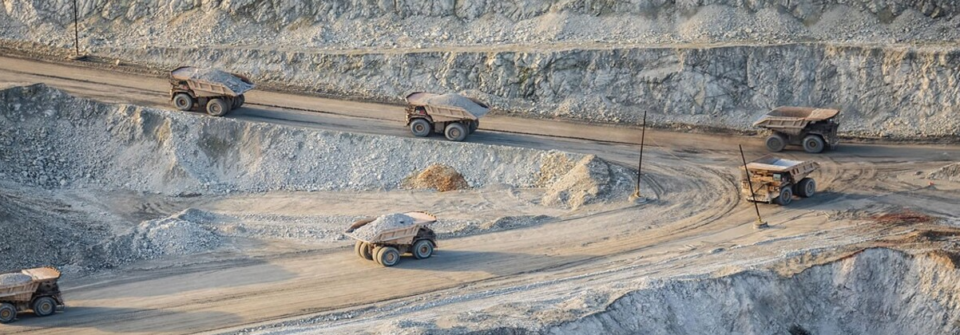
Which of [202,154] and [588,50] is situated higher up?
[588,50]

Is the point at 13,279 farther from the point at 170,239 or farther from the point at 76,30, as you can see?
the point at 76,30

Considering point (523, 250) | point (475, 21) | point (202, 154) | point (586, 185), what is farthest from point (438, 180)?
point (475, 21)

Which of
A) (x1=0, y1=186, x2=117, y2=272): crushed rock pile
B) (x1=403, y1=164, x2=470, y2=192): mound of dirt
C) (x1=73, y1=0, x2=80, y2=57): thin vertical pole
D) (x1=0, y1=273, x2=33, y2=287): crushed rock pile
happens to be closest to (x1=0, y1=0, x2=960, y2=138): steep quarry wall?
(x1=73, y1=0, x2=80, y2=57): thin vertical pole

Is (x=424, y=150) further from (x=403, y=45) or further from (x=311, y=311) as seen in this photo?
(x=311, y=311)

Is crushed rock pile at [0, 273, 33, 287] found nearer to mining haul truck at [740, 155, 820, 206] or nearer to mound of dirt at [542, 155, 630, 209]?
mound of dirt at [542, 155, 630, 209]

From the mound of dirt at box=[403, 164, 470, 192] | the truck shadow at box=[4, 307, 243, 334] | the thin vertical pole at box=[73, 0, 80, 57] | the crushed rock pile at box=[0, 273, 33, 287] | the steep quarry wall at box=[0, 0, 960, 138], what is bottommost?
the truck shadow at box=[4, 307, 243, 334]
